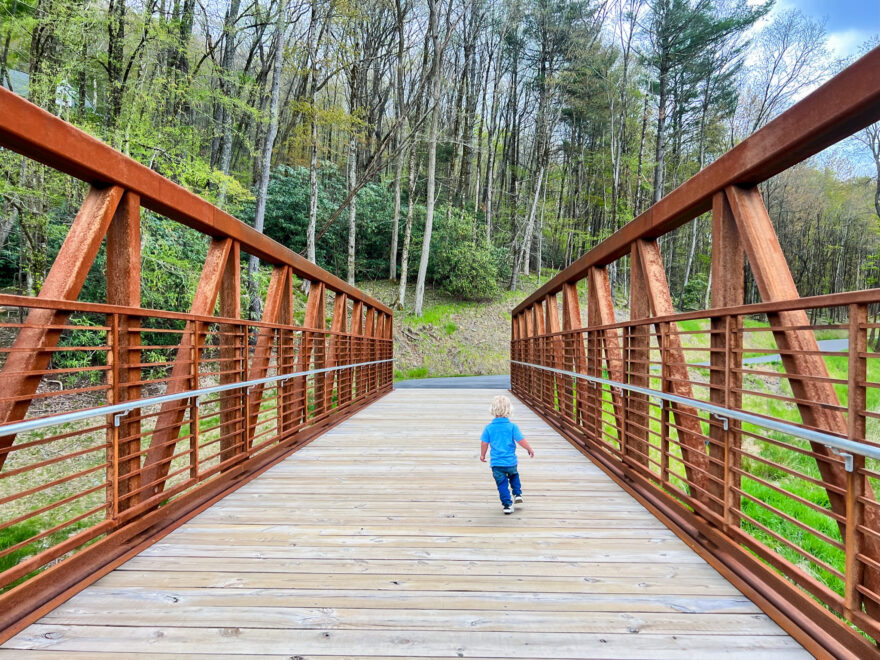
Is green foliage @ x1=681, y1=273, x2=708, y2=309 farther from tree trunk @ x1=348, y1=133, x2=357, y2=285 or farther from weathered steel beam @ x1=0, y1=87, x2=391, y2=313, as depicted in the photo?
weathered steel beam @ x1=0, y1=87, x2=391, y2=313

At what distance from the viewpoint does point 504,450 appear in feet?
9.04

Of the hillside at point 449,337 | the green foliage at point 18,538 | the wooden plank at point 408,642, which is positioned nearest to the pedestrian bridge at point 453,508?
the wooden plank at point 408,642

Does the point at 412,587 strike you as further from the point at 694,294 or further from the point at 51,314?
the point at 694,294

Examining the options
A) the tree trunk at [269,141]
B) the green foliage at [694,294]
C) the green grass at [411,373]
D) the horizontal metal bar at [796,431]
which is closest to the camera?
the horizontal metal bar at [796,431]

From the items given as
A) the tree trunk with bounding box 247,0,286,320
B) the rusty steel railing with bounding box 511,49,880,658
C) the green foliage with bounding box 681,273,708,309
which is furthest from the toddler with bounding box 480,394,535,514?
the green foliage with bounding box 681,273,708,309

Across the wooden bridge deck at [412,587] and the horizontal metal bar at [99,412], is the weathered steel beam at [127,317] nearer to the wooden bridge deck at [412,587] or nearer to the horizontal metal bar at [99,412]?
the horizontal metal bar at [99,412]

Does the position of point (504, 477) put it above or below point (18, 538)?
above

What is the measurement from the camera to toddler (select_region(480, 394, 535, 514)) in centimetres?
271

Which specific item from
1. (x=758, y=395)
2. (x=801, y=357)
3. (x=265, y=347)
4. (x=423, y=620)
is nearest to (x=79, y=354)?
(x=265, y=347)

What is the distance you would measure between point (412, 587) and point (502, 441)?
1.09m

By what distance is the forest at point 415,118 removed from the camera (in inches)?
309

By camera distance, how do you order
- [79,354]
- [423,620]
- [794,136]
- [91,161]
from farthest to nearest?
[79,354] < [91,161] < [794,136] < [423,620]

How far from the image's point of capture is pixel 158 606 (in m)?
1.77

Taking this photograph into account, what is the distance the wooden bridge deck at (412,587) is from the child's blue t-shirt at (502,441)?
1.08ft
